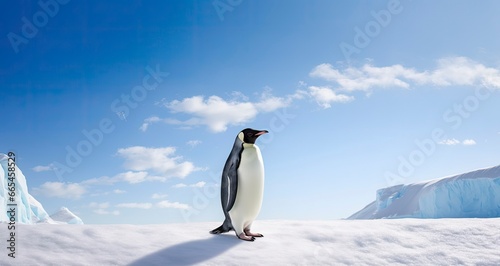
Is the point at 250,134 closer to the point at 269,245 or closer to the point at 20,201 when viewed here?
the point at 269,245

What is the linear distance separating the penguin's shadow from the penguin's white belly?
0.88 ft

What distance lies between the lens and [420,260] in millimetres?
4305

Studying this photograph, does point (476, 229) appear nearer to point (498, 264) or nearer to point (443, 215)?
point (498, 264)

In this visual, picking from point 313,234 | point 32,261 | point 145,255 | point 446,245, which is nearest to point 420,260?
point 446,245

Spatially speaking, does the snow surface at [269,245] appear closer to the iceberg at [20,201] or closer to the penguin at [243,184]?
the penguin at [243,184]

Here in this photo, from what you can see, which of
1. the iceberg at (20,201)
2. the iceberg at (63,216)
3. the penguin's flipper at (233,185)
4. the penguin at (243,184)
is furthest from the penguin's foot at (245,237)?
the iceberg at (63,216)

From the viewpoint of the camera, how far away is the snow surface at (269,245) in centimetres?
372

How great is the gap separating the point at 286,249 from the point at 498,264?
227cm

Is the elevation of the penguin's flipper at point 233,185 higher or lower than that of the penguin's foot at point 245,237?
higher

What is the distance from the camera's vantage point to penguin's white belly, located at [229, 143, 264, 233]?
15.0ft

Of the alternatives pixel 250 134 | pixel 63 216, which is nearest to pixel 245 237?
pixel 250 134

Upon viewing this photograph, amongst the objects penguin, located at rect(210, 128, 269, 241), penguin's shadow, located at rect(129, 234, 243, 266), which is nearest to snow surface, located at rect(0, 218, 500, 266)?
penguin's shadow, located at rect(129, 234, 243, 266)

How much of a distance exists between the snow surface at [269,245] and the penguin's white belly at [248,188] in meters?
0.26

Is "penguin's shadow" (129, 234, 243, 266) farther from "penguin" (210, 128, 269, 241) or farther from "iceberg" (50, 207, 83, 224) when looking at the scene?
"iceberg" (50, 207, 83, 224)
